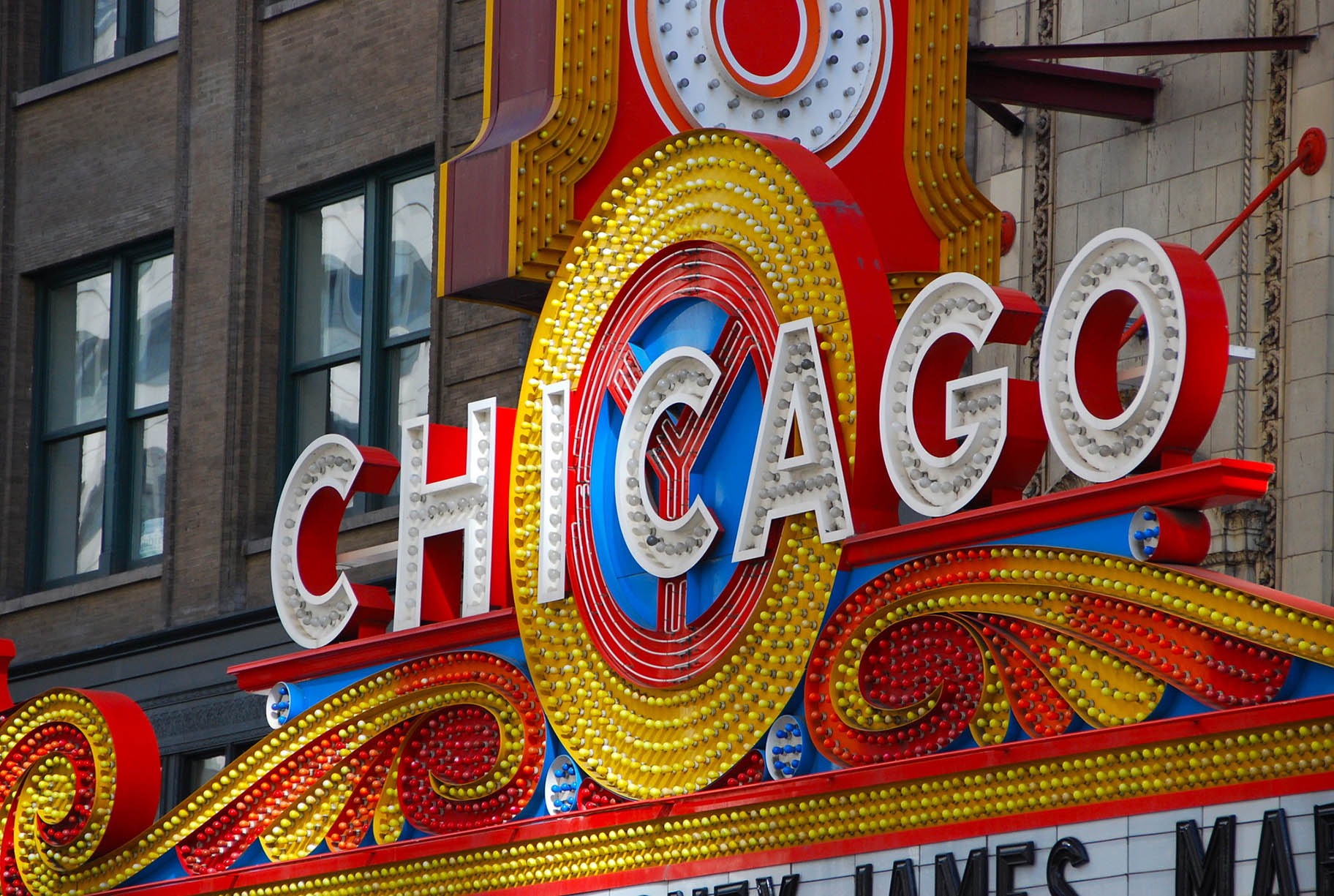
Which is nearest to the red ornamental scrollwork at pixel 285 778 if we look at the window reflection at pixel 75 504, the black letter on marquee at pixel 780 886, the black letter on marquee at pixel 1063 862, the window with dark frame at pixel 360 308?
the black letter on marquee at pixel 780 886

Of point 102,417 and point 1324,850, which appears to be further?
point 102,417

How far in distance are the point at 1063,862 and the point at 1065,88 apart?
710 cm

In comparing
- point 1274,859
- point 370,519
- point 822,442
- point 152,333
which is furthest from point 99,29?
point 1274,859

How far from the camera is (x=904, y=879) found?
11000 millimetres

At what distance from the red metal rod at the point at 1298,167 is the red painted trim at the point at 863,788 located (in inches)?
185

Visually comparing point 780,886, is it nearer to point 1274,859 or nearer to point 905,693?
point 905,693

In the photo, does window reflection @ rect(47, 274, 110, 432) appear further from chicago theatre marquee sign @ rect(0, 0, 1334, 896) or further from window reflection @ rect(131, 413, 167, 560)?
chicago theatre marquee sign @ rect(0, 0, 1334, 896)

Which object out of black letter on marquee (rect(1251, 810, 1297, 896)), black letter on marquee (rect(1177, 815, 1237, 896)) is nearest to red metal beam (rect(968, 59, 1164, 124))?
black letter on marquee (rect(1177, 815, 1237, 896))

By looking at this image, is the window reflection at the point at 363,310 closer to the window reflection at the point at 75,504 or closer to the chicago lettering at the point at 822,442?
the window reflection at the point at 75,504

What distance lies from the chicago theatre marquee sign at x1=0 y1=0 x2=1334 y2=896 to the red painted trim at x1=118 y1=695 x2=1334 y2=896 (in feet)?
0.05

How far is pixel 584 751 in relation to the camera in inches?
503

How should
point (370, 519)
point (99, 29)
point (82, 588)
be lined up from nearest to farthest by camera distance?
point (370, 519) < point (82, 588) < point (99, 29)

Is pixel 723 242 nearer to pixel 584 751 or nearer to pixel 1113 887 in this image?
pixel 584 751

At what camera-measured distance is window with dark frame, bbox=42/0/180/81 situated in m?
25.2
